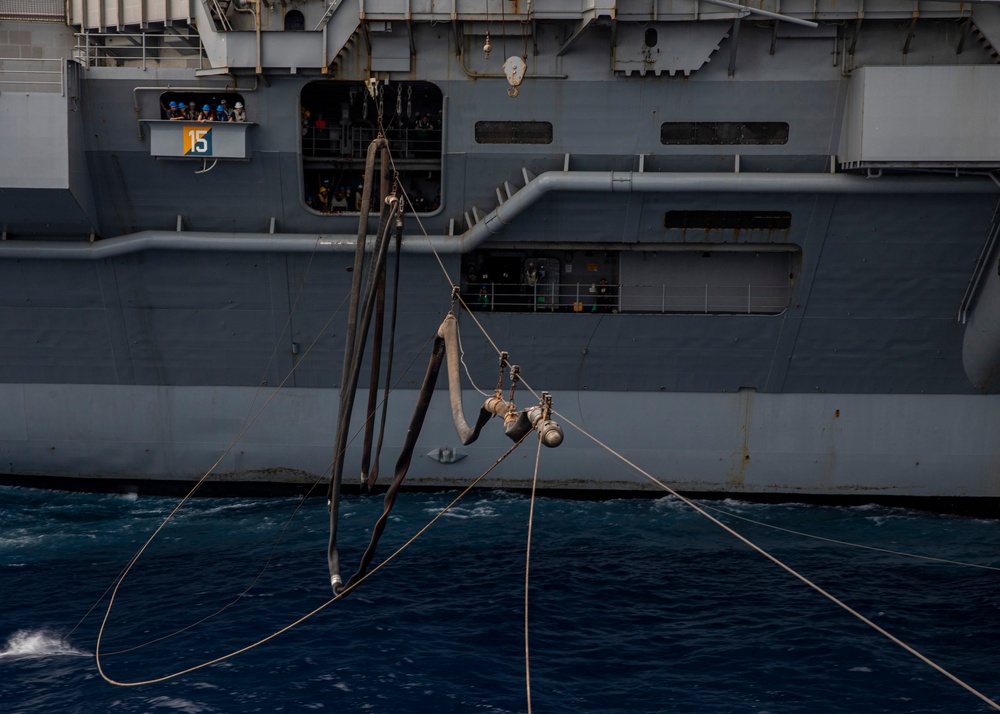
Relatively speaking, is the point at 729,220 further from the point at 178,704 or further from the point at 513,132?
the point at 178,704

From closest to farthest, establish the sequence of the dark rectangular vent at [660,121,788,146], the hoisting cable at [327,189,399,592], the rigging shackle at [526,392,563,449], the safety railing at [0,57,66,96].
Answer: the rigging shackle at [526,392,563,449], the hoisting cable at [327,189,399,592], the dark rectangular vent at [660,121,788,146], the safety railing at [0,57,66,96]

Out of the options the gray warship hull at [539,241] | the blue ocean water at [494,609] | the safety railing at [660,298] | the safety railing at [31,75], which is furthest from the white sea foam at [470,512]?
the safety railing at [31,75]

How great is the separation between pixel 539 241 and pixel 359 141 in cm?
394

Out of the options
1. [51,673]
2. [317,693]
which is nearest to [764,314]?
[317,693]

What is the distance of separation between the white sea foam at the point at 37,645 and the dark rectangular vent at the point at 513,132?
10.3 metres

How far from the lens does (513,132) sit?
17.6m

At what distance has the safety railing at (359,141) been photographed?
1850cm

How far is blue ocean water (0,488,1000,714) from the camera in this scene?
12.4 m

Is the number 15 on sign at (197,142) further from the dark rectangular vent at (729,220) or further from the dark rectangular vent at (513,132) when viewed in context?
the dark rectangular vent at (729,220)

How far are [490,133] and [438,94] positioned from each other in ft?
Result: 6.49

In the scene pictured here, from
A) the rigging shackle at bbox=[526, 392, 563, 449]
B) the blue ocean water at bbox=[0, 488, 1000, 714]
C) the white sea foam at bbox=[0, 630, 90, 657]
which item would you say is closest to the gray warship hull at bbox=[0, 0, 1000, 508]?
the blue ocean water at bbox=[0, 488, 1000, 714]

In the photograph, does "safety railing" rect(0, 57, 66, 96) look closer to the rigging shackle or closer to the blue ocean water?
the blue ocean water

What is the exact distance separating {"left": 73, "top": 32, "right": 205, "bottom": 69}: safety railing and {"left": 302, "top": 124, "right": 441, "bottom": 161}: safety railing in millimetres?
2458

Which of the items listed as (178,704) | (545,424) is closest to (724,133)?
(545,424)
